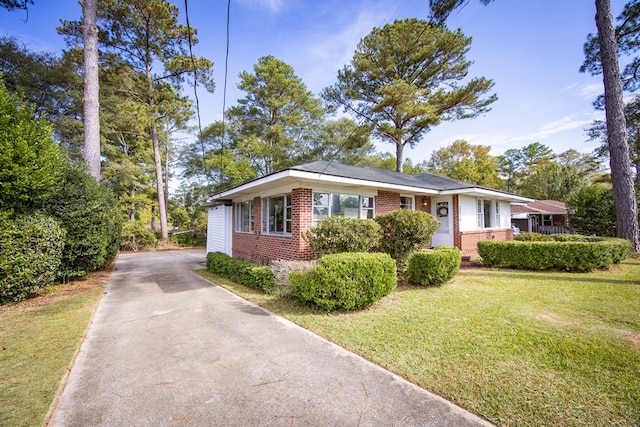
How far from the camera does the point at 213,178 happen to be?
86.6 feet

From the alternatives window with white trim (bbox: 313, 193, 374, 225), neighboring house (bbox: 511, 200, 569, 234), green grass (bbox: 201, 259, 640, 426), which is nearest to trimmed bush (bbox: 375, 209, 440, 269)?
green grass (bbox: 201, 259, 640, 426)

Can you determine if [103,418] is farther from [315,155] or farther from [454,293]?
[315,155]

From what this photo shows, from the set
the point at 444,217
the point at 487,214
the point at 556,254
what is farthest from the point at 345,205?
the point at 487,214

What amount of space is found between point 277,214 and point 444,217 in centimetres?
804

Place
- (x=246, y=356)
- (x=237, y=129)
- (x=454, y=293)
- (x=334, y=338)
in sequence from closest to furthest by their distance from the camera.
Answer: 1. (x=246, y=356)
2. (x=334, y=338)
3. (x=454, y=293)
4. (x=237, y=129)

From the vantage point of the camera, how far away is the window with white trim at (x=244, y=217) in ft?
35.7

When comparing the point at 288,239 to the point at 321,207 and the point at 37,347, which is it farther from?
the point at 37,347

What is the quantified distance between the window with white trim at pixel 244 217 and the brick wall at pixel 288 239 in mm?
480

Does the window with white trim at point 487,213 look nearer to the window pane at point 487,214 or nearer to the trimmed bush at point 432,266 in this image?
the window pane at point 487,214

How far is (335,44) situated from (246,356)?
8719 millimetres

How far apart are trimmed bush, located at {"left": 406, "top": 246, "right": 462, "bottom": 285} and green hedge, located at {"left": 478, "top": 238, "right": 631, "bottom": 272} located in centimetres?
347

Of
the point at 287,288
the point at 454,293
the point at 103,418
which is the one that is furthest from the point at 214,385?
the point at 454,293

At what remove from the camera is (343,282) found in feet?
16.2

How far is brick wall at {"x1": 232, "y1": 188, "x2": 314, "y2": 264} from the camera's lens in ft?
24.7
